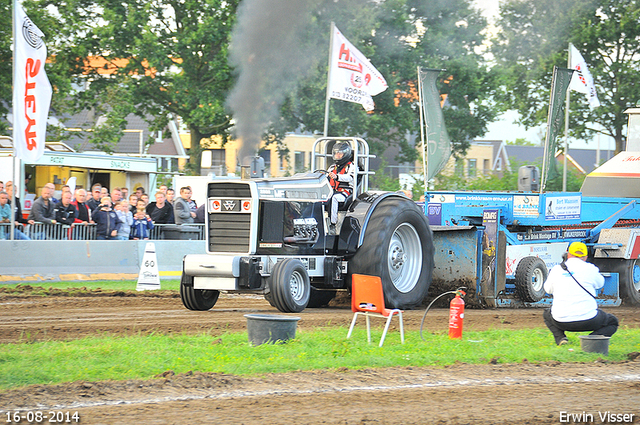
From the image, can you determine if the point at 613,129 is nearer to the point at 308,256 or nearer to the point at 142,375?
the point at 308,256

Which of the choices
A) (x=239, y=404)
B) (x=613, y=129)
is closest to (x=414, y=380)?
(x=239, y=404)

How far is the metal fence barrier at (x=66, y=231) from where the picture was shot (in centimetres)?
1432

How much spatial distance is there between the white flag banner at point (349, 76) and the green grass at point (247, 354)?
10.2 m

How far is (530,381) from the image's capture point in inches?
257

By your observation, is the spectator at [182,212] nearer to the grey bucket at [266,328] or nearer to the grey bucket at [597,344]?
the grey bucket at [266,328]

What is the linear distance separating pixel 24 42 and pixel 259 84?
4742 millimetres

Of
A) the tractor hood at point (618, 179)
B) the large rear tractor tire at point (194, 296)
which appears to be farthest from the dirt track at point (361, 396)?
the tractor hood at point (618, 179)

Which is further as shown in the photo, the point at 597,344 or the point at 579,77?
the point at 579,77

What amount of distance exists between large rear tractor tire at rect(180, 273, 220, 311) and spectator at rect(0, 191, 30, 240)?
17.0 ft

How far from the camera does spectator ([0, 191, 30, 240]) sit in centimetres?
1421

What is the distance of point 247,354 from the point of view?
711 centimetres

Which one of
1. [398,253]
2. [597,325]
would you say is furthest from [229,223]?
[597,325]

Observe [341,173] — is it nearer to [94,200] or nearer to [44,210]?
[44,210]

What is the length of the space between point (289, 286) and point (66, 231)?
6784mm
